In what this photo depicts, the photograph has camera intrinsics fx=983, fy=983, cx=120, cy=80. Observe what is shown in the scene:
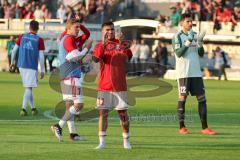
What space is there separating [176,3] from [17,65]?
1242 inches

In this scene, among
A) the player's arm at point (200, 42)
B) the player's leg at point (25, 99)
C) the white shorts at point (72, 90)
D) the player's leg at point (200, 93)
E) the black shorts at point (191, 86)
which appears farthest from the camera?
the player's leg at point (25, 99)

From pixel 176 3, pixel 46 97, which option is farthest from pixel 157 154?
pixel 176 3

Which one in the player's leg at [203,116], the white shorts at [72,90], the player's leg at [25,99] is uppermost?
the white shorts at [72,90]

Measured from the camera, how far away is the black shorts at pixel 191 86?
18297mm

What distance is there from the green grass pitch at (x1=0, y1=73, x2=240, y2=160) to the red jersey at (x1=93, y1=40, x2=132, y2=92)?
96cm

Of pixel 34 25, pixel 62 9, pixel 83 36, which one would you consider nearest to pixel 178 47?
pixel 83 36

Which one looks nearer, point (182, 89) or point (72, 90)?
point (72, 90)

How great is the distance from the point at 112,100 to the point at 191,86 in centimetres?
356

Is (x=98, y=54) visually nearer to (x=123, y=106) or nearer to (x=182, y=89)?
(x=123, y=106)

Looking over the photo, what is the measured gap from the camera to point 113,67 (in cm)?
1508

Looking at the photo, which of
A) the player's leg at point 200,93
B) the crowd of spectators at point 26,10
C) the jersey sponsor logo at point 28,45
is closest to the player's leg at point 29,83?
the jersey sponsor logo at point 28,45

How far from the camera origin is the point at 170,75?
4403 cm

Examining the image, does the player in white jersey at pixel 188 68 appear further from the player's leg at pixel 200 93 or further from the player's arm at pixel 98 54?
the player's arm at pixel 98 54

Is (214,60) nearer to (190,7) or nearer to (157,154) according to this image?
(190,7)
